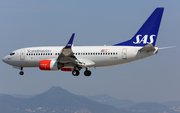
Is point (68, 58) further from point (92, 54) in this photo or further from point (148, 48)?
point (148, 48)

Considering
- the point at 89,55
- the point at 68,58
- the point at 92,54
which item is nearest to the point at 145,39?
the point at 92,54

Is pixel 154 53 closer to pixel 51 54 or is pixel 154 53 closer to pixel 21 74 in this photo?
pixel 51 54

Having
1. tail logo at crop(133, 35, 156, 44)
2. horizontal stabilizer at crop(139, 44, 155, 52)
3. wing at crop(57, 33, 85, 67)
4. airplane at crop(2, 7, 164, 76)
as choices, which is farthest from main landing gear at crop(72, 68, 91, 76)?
horizontal stabilizer at crop(139, 44, 155, 52)

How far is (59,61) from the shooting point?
164 ft

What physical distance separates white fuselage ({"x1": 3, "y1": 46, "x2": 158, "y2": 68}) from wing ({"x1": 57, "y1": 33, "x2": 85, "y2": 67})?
904 millimetres

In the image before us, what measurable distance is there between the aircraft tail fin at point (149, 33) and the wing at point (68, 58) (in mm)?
7170

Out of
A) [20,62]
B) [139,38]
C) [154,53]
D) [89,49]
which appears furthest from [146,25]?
[20,62]

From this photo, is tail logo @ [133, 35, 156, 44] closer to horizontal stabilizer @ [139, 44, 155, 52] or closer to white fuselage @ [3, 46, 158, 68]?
white fuselage @ [3, 46, 158, 68]

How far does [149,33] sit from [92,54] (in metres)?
9.30

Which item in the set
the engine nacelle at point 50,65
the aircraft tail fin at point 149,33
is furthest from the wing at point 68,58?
the aircraft tail fin at point 149,33

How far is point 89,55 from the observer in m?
51.3

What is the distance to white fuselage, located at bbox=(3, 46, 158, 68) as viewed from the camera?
4972cm

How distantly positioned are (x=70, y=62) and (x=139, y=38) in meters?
11.1

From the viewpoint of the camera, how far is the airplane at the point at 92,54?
1948 inches
